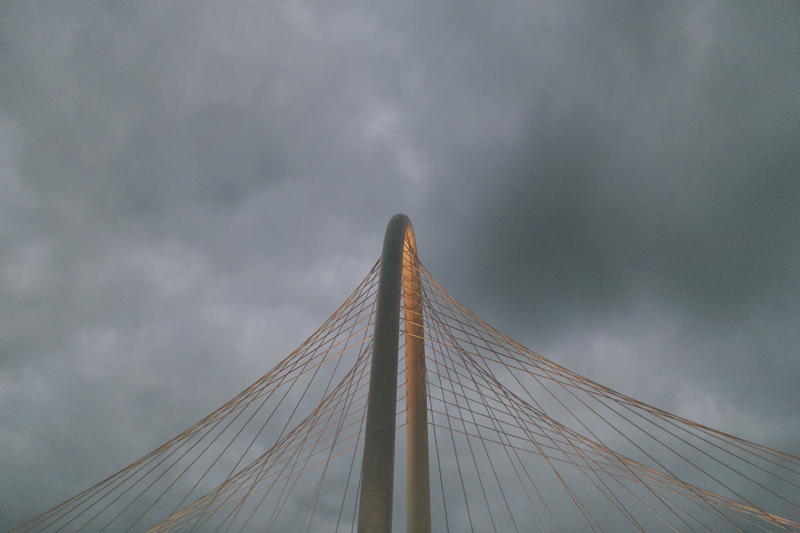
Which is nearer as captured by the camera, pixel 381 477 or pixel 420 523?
pixel 381 477

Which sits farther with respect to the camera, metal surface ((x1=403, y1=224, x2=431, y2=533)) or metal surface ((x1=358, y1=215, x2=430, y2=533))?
metal surface ((x1=403, y1=224, x2=431, y2=533))

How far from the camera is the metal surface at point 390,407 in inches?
297

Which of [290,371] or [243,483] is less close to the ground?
[290,371]

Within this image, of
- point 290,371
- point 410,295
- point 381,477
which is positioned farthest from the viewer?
point 410,295

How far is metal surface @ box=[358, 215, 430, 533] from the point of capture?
755 cm

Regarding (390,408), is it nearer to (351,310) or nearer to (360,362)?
(351,310)

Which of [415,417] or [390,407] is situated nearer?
[390,407]

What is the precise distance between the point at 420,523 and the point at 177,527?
23.2ft

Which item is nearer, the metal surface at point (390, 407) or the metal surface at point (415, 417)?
the metal surface at point (390, 407)

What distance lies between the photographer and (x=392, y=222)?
501 inches

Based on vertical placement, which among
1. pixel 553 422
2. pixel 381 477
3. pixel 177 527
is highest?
pixel 553 422

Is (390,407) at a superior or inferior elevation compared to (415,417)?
inferior

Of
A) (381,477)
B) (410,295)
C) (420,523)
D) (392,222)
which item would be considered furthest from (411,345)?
(381,477)

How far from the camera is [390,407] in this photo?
8.55 m
